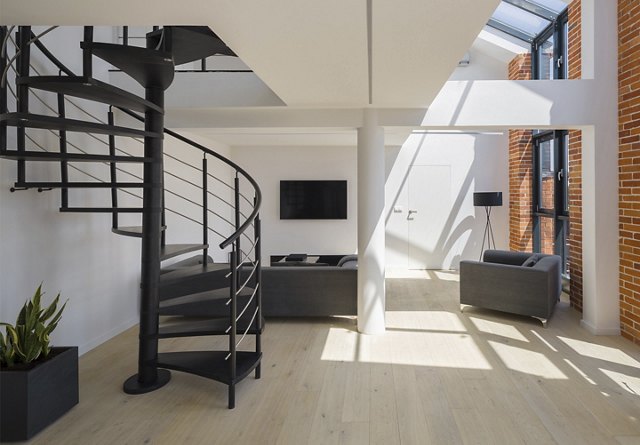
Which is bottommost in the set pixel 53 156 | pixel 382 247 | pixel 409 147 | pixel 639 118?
pixel 382 247

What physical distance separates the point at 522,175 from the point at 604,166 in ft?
10.5

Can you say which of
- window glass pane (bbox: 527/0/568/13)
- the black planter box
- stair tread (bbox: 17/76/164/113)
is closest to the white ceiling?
stair tread (bbox: 17/76/164/113)

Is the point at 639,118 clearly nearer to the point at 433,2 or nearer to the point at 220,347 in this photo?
the point at 433,2

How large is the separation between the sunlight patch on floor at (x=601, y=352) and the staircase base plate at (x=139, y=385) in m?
3.58

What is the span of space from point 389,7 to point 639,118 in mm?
3171

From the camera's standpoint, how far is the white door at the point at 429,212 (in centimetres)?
816

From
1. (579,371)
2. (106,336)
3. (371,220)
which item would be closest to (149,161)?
(106,336)

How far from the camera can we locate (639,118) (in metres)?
3.86

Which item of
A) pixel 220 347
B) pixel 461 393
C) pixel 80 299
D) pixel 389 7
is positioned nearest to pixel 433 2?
pixel 389 7

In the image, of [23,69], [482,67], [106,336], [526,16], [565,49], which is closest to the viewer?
[23,69]

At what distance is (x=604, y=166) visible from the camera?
13.8 feet

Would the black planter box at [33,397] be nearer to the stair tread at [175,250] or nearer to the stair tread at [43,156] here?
the stair tread at [175,250]

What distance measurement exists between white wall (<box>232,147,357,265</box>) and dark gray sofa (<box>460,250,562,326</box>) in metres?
3.22

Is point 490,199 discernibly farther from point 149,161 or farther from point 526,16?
point 149,161
